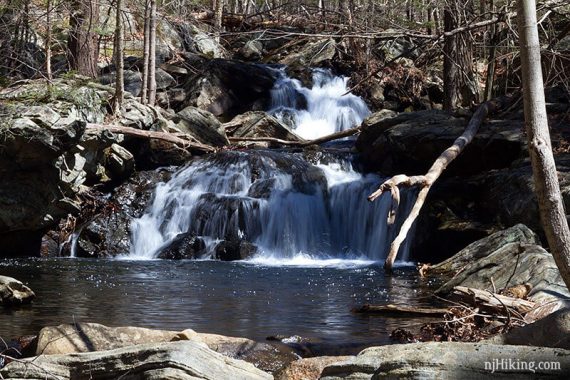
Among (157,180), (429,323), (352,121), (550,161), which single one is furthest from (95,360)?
(352,121)

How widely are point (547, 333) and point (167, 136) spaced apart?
46.5ft

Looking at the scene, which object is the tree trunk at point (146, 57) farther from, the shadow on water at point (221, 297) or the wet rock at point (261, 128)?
the shadow on water at point (221, 297)

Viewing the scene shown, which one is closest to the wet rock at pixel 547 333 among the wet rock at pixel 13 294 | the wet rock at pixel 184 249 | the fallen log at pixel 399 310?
the fallen log at pixel 399 310

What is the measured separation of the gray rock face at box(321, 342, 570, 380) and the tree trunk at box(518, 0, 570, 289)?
2.23 feet

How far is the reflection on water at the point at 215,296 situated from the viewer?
8102mm

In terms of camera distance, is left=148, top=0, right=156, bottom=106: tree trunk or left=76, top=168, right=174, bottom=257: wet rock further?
left=148, top=0, right=156, bottom=106: tree trunk

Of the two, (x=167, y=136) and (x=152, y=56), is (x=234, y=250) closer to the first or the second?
(x=167, y=136)

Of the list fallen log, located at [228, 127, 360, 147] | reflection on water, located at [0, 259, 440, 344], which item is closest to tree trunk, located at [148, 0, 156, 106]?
fallen log, located at [228, 127, 360, 147]

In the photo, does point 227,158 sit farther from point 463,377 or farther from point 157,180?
point 463,377

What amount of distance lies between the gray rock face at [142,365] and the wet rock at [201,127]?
1474 cm

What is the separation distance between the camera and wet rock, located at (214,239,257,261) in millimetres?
14773

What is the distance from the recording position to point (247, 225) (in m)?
16.0

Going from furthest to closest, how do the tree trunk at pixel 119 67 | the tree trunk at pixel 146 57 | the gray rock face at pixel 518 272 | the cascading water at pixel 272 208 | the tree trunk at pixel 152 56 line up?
the tree trunk at pixel 152 56 → the tree trunk at pixel 146 57 → the tree trunk at pixel 119 67 → the cascading water at pixel 272 208 → the gray rock face at pixel 518 272

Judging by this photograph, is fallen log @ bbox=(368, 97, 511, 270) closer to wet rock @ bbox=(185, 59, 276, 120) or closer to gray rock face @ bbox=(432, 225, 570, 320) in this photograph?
gray rock face @ bbox=(432, 225, 570, 320)
